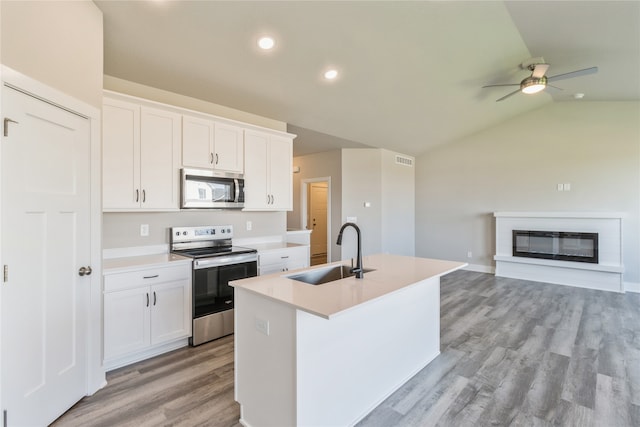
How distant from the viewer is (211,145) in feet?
10.9

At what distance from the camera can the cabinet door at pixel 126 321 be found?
2.40 metres

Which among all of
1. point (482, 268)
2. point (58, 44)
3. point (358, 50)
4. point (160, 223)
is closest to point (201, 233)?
point (160, 223)

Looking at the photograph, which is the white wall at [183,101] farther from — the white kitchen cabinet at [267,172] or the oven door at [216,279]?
the oven door at [216,279]

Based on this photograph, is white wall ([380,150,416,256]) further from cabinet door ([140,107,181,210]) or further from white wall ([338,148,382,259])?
cabinet door ([140,107,181,210])

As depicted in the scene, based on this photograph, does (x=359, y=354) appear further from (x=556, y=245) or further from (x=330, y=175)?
(x=556, y=245)

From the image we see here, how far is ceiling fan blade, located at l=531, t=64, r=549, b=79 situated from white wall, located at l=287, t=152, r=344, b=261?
3.37 meters

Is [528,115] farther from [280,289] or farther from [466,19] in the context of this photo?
[280,289]

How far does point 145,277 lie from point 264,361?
1.51m

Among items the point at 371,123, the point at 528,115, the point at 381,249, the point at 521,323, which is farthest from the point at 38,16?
the point at 528,115

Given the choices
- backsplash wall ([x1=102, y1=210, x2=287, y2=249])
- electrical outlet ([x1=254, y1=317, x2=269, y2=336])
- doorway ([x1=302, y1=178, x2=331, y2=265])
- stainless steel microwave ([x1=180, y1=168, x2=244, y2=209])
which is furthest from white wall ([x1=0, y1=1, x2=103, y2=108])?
doorway ([x1=302, y1=178, x2=331, y2=265])

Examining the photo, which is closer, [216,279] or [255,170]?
[216,279]

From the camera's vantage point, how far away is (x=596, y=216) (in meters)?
5.03

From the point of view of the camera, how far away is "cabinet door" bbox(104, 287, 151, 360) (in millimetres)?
2396

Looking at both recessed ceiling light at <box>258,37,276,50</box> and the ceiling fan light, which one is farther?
the ceiling fan light
